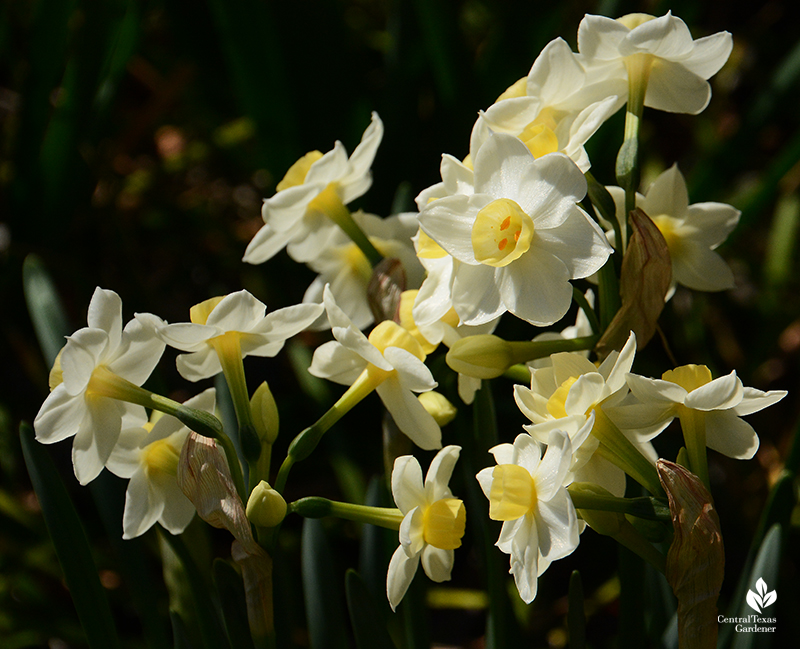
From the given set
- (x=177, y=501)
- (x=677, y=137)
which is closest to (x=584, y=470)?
(x=177, y=501)

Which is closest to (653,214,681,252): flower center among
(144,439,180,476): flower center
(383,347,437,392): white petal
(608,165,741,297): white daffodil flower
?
(608,165,741,297): white daffodil flower

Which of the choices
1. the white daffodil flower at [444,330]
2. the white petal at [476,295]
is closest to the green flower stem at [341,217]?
the white daffodil flower at [444,330]

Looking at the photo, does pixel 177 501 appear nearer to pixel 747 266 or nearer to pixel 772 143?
pixel 747 266

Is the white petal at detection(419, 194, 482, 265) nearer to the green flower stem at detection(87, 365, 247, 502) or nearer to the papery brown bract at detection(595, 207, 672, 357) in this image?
the papery brown bract at detection(595, 207, 672, 357)

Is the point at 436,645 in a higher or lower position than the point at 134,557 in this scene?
lower

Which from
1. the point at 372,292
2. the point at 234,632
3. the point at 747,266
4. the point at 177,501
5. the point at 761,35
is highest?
the point at 761,35

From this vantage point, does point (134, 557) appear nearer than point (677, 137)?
Yes
